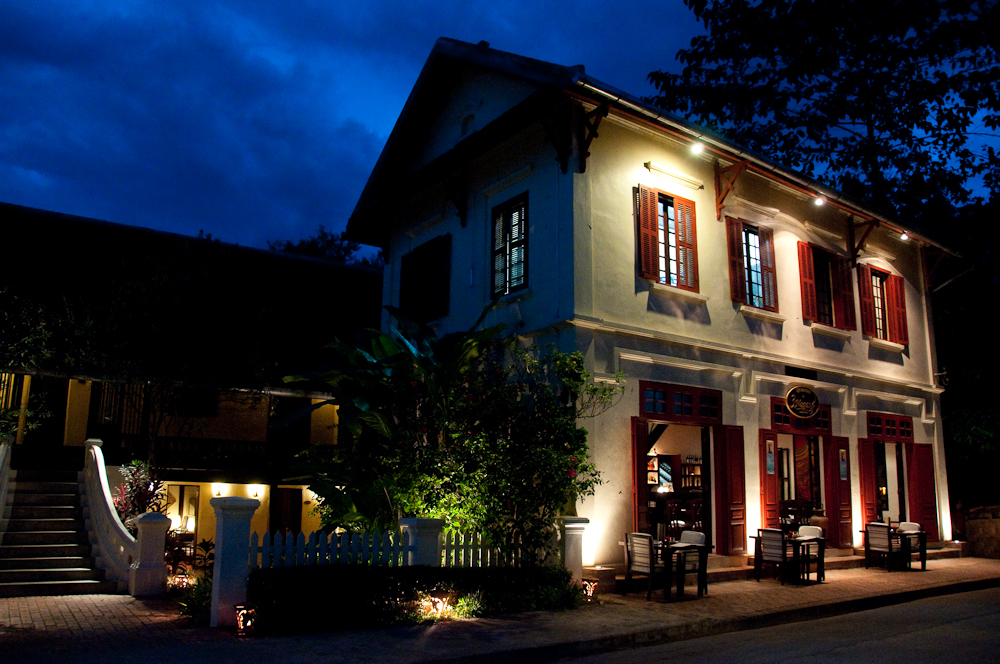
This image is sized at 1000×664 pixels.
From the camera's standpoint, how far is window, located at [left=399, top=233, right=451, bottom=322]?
14555 millimetres

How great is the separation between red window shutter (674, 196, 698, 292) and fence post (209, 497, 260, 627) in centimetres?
770

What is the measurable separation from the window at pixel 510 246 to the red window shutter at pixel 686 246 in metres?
2.51

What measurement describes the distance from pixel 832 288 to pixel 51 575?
1406 centimetres

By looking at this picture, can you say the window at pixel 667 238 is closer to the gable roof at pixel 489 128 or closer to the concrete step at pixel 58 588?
the gable roof at pixel 489 128

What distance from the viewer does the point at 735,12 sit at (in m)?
19.8

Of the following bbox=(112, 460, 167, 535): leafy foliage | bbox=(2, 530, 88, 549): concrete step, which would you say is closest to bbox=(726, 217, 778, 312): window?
bbox=(112, 460, 167, 535): leafy foliage

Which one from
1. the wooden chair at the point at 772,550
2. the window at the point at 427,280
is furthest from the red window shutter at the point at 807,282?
the window at the point at 427,280

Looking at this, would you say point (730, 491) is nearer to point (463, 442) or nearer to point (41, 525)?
point (463, 442)

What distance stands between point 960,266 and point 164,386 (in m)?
17.8

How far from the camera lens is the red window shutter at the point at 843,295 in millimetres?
15180

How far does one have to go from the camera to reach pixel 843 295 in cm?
1533

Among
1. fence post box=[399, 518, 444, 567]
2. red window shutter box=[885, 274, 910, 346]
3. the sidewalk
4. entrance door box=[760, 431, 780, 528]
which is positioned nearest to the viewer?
the sidewalk

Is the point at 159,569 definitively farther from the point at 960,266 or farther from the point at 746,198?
the point at 960,266

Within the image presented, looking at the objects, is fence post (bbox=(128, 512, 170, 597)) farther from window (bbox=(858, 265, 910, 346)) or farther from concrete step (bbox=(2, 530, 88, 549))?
window (bbox=(858, 265, 910, 346))
